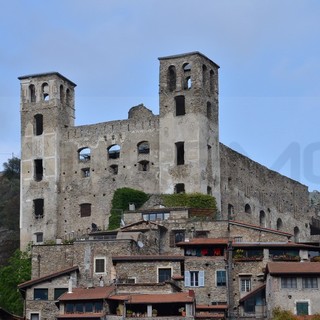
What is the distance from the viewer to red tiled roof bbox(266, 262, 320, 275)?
89.3m

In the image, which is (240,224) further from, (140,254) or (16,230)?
(16,230)

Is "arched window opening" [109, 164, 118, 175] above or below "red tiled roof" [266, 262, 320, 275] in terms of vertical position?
above

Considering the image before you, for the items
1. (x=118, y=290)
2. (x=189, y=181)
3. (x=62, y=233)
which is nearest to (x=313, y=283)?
(x=118, y=290)

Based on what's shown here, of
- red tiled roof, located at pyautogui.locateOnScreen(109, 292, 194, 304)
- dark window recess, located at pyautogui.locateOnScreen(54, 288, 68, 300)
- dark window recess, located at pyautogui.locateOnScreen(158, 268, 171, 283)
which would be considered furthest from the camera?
dark window recess, located at pyautogui.locateOnScreen(54, 288, 68, 300)

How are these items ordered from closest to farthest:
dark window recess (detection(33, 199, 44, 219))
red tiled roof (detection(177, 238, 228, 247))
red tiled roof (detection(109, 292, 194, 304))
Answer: red tiled roof (detection(109, 292, 194, 304)) → red tiled roof (detection(177, 238, 228, 247)) → dark window recess (detection(33, 199, 44, 219))

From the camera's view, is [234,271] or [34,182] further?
[34,182]

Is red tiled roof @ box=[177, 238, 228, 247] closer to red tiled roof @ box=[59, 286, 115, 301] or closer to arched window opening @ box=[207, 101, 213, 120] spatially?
red tiled roof @ box=[59, 286, 115, 301]

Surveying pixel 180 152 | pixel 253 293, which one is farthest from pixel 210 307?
pixel 180 152

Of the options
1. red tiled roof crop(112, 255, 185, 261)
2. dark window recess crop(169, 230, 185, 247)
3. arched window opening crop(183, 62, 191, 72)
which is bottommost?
red tiled roof crop(112, 255, 185, 261)

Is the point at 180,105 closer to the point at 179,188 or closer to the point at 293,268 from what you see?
the point at 179,188

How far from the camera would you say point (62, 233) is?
125 meters

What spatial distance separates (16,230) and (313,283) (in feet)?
177

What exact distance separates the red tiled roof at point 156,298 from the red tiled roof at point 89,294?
831mm

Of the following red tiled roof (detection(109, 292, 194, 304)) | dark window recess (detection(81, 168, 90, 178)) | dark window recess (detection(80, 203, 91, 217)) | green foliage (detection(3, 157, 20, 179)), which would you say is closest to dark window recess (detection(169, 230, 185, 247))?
red tiled roof (detection(109, 292, 194, 304))
